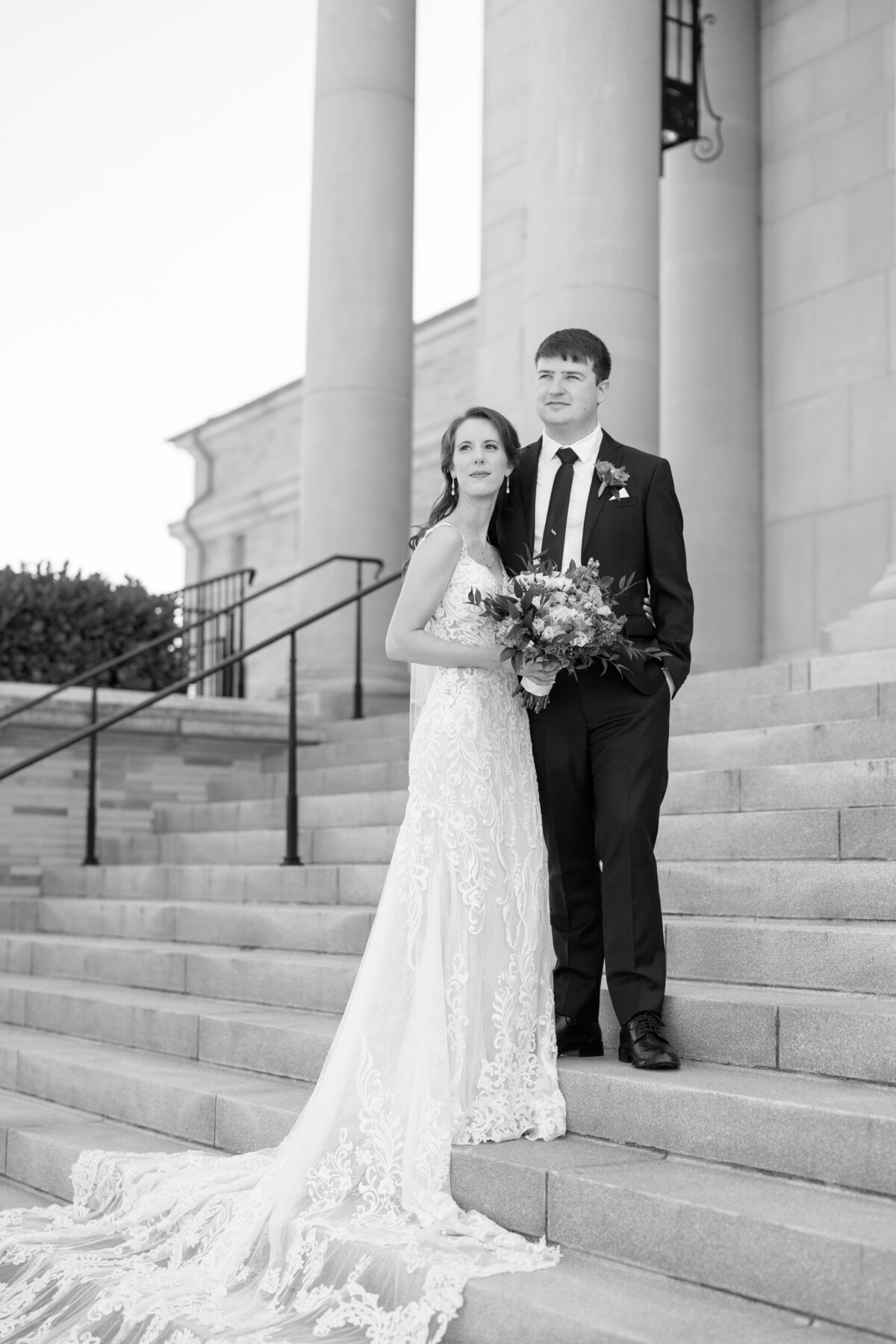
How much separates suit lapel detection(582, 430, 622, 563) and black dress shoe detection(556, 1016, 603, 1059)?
1.42 meters

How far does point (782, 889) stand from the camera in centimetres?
565

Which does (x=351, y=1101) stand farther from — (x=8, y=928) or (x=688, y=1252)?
(x=8, y=928)

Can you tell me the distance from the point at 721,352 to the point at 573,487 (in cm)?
837

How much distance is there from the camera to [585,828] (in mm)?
4754

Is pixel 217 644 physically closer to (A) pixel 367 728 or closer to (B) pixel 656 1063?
(A) pixel 367 728

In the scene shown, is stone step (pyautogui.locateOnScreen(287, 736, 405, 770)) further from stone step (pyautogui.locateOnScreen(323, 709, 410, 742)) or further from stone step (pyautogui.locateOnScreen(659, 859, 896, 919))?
stone step (pyautogui.locateOnScreen(659, 859, 896, 919))

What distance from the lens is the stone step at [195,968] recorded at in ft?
21.8

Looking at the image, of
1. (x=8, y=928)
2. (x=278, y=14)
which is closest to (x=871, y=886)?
(x=8, y=928)

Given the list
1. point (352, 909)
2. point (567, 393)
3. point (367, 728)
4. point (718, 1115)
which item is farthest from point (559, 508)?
point (367, 728)

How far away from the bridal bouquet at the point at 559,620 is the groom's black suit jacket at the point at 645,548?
153 millimetres

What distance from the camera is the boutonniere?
471cm

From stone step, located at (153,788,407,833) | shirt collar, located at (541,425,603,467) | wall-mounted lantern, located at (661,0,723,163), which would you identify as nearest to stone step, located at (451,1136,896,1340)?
shirt collar, located at (541,425,603,467)

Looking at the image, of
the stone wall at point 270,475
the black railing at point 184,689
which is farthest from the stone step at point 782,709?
the stone wall at point 270,475

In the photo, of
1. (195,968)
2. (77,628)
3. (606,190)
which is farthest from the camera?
(77,628)
